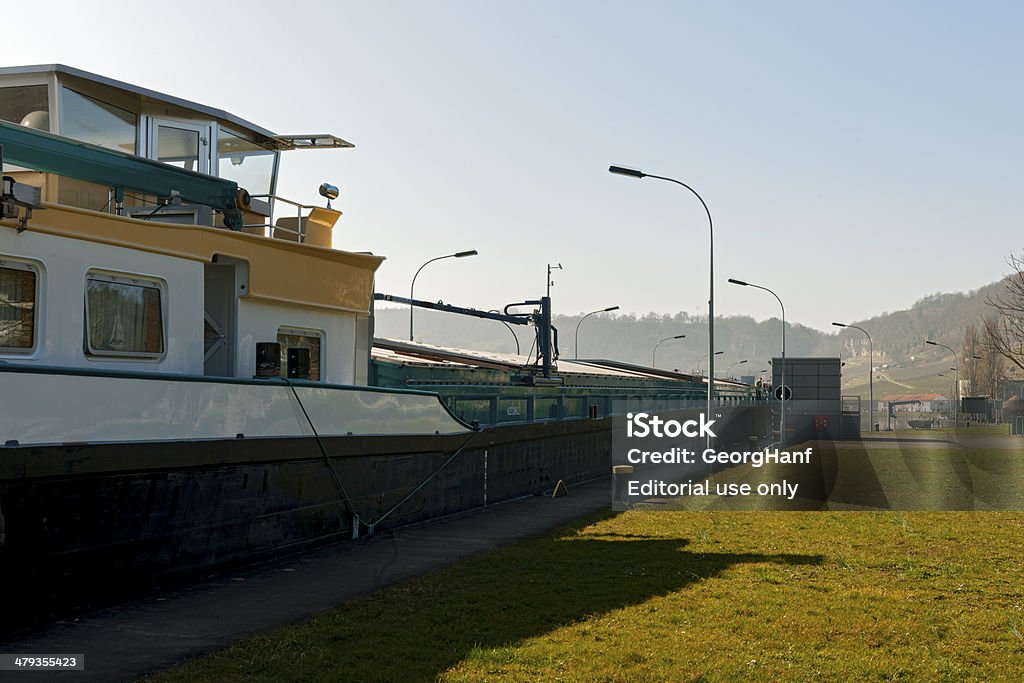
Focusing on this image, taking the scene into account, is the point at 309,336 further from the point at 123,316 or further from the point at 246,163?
the point at 123,316

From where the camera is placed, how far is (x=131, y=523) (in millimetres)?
9375

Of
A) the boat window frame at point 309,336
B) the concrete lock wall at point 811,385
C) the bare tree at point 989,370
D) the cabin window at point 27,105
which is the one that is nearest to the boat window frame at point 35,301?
the cabin window at point 27,105

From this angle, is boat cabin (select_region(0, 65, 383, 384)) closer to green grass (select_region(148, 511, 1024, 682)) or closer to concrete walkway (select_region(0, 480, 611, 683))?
concrete walkway (select_region(0, 480, 611, 683))

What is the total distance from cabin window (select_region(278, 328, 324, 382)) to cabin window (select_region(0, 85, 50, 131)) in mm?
3645

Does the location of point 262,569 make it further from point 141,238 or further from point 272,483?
point 141,238

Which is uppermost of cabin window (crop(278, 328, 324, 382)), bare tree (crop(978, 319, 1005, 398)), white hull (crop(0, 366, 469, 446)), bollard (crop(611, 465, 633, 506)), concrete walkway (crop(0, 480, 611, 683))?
bare tree (crop(978, 319, 1005, 398))

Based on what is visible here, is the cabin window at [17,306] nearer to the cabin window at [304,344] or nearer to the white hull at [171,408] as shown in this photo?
the white hull at [171,408]

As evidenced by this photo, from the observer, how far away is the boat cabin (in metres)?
9.64

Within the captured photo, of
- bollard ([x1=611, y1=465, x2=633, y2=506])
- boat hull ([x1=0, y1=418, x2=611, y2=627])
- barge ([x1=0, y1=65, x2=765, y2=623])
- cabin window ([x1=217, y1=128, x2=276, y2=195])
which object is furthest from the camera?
bollard ([x1=611, y1=465, x2=633, y2=506])

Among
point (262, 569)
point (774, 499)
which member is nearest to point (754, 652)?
point (262, 569)

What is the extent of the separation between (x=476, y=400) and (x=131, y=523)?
830 cm

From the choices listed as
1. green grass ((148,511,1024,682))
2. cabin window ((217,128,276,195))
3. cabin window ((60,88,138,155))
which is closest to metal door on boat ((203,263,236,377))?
cabin window ((60,88,138,155))

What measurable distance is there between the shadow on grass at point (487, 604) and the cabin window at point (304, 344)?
3538 mm

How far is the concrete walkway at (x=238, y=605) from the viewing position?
7543 mm
